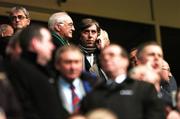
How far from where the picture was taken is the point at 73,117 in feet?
19.0

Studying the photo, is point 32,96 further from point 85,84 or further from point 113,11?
point 113,11

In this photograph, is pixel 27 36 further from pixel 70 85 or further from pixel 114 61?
pixel 114 61

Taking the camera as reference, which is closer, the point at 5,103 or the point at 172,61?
the point at 5,103

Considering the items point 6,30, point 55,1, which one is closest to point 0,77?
point 6,30

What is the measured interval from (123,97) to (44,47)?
82 centimetres

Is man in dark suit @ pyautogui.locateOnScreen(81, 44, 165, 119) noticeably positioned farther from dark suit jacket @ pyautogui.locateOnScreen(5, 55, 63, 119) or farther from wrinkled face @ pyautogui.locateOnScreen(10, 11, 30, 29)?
wrinkled face @ pyautogui.locateOnScreen(10, 11, 30, 29)

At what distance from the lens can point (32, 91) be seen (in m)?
5.82

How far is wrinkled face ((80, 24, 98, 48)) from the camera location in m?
8.97

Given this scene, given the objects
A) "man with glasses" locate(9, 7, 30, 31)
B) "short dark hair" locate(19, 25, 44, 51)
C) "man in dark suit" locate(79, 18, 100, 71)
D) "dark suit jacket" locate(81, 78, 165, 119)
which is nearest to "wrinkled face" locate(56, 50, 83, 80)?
"dark suit jacket" locate(81, 78, 165, 119)

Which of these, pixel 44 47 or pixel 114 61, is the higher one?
pixel 44 47

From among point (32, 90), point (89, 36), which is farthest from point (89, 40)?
point (32, 90)

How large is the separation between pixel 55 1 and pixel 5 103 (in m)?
7.00

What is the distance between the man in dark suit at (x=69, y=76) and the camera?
6.56m

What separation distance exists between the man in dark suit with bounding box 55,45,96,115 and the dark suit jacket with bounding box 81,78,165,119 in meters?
0.23
